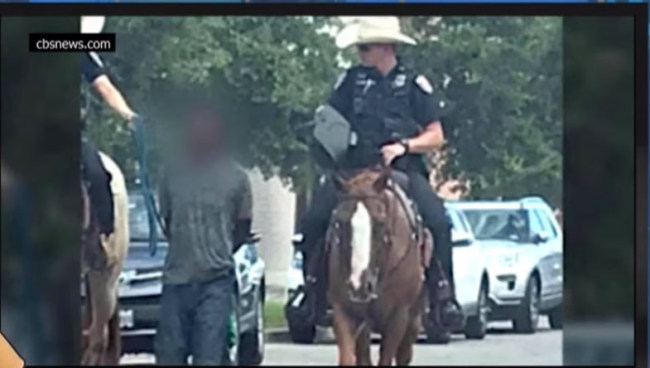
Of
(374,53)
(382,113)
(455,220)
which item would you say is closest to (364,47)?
(374,53)

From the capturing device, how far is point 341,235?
5844 mm

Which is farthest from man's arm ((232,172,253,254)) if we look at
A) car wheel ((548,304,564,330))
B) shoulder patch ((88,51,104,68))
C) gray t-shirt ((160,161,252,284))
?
car wheel ((548,304,564,330))

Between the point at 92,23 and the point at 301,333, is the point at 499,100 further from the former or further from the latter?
the point at 92,23

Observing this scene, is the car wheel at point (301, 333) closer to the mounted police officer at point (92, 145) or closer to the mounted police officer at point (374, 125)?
the mounted police officer at point (374, 125)

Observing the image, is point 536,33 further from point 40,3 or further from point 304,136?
point 40,3

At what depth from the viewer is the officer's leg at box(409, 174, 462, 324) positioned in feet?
19.3

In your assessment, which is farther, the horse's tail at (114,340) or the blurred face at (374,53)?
the horse's tail at (114,340)

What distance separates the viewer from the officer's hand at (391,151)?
19.2 feet

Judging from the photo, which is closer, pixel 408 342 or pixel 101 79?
pixel 101 79

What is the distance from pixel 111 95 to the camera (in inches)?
229

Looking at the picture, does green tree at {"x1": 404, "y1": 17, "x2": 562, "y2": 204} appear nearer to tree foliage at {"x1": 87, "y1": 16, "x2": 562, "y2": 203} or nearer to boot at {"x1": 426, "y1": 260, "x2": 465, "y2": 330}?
tree foliage at {"x1": 87, "y1": 16, "x2": 562, "y2": 203}

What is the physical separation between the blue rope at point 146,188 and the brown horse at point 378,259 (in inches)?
30.2

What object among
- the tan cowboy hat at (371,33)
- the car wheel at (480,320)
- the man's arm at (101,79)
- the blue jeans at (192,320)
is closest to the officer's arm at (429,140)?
the tan cowboy hat at (371,33)

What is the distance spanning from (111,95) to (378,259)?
4.52ft
